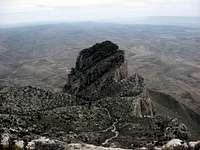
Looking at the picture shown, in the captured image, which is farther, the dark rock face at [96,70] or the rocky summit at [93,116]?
the dark rock face at [96,70]

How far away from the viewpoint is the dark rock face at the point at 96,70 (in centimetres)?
5149

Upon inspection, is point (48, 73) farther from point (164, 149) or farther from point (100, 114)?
point (164, 149)

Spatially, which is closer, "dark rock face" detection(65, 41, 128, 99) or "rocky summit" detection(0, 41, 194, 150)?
"rocky summit" detection(0, 41, 194, 150)

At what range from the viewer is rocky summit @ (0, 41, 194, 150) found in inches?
1068

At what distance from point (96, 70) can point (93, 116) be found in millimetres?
17528

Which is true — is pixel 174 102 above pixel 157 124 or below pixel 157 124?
below

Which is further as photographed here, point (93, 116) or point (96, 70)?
point (96, 70)

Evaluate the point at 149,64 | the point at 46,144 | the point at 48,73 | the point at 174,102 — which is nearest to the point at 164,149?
the point at 46,144

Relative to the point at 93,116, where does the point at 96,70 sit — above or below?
above

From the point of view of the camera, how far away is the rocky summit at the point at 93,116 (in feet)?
89.0

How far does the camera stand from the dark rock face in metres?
51.5

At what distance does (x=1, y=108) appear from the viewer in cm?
3644

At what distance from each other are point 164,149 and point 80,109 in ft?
60.7

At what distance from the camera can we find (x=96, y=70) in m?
54.0
